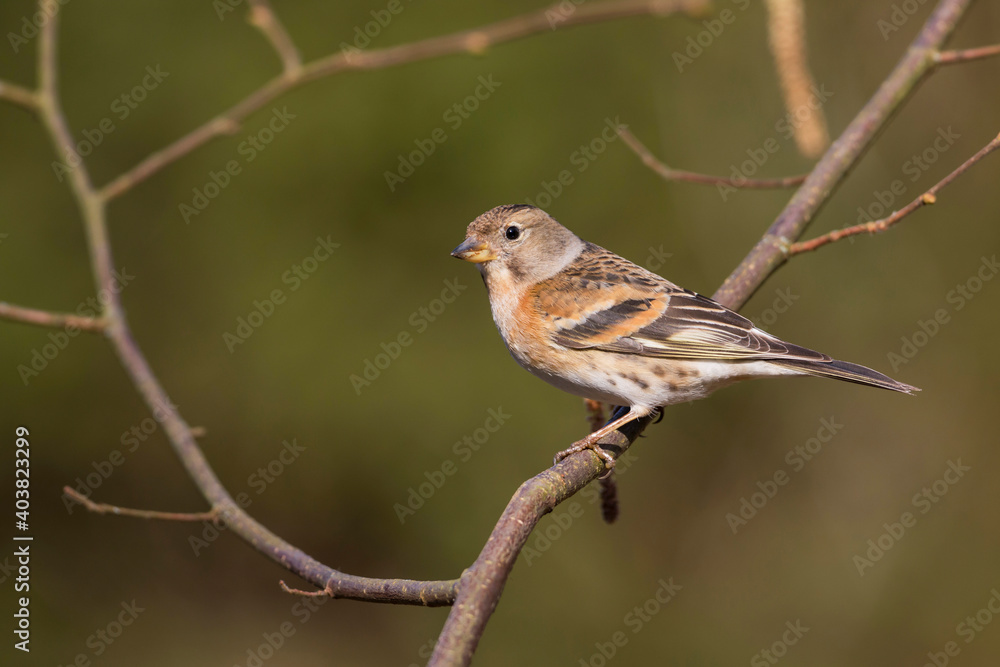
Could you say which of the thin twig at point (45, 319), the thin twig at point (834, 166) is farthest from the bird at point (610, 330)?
the thin twig at point (45, 319)

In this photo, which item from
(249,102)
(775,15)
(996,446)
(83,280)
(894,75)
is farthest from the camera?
(996,446)

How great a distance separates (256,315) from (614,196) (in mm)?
3859

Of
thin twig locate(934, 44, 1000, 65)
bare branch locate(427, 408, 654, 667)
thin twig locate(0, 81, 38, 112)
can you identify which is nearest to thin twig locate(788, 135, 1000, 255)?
thin twig locate(934, 44, 1000, 65)

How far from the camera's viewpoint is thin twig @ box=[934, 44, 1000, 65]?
3.53m

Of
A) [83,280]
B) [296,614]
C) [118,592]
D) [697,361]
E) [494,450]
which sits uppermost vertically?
[697,361]

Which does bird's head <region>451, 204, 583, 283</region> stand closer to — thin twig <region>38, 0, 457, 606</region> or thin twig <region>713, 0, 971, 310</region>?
thin twig <region>713, 0, 971, 310</region>

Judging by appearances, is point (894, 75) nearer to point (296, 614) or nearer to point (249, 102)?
point (249, 102)

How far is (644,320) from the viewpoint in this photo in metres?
4.41

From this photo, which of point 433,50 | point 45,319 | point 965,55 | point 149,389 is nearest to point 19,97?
point 45,319

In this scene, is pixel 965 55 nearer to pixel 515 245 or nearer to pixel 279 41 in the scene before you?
pixel 515 245

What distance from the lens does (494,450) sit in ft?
27.2

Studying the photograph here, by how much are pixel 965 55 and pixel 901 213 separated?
87cm

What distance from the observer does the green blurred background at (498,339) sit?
26.5ft

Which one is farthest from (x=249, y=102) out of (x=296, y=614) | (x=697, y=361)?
(x=296, y=614)
